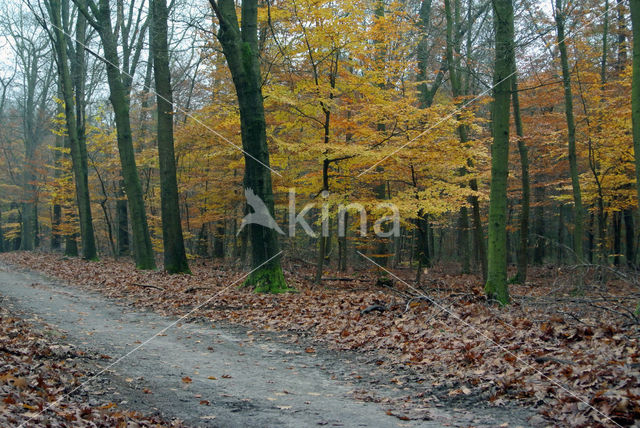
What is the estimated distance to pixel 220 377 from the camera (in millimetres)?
5953

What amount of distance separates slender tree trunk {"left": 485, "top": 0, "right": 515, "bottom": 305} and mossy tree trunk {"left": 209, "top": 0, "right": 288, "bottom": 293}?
16.1 ft

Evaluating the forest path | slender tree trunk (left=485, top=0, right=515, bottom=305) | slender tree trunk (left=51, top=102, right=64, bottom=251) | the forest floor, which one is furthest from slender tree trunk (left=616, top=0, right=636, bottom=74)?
slender tree trunk (left=51, top=102, right=64, bottom=251)

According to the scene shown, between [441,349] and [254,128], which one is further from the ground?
[254,128]

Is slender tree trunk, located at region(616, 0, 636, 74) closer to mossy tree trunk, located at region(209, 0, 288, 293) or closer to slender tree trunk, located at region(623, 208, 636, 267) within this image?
slender tree trunk, located at region(623, 208, 636, 267)

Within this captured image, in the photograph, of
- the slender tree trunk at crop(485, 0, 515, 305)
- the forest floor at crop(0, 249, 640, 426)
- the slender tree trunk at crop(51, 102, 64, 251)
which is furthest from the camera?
the slender tree trunk at crop(51, 102, 64, 251)

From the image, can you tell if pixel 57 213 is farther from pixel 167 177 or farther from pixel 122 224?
pixel 167 177

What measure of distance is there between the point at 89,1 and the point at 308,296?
12032mm

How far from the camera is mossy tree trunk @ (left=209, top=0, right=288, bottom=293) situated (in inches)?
438

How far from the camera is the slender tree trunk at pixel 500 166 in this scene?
9234 mm

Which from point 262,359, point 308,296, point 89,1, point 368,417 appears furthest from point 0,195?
point 368,417

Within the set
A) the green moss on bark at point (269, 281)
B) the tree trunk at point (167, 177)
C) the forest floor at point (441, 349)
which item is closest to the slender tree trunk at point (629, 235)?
the forest floor at point (441, 349)

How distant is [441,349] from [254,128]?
272 inches

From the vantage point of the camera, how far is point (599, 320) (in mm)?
6598

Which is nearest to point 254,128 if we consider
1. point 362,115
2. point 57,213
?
point 362,115
